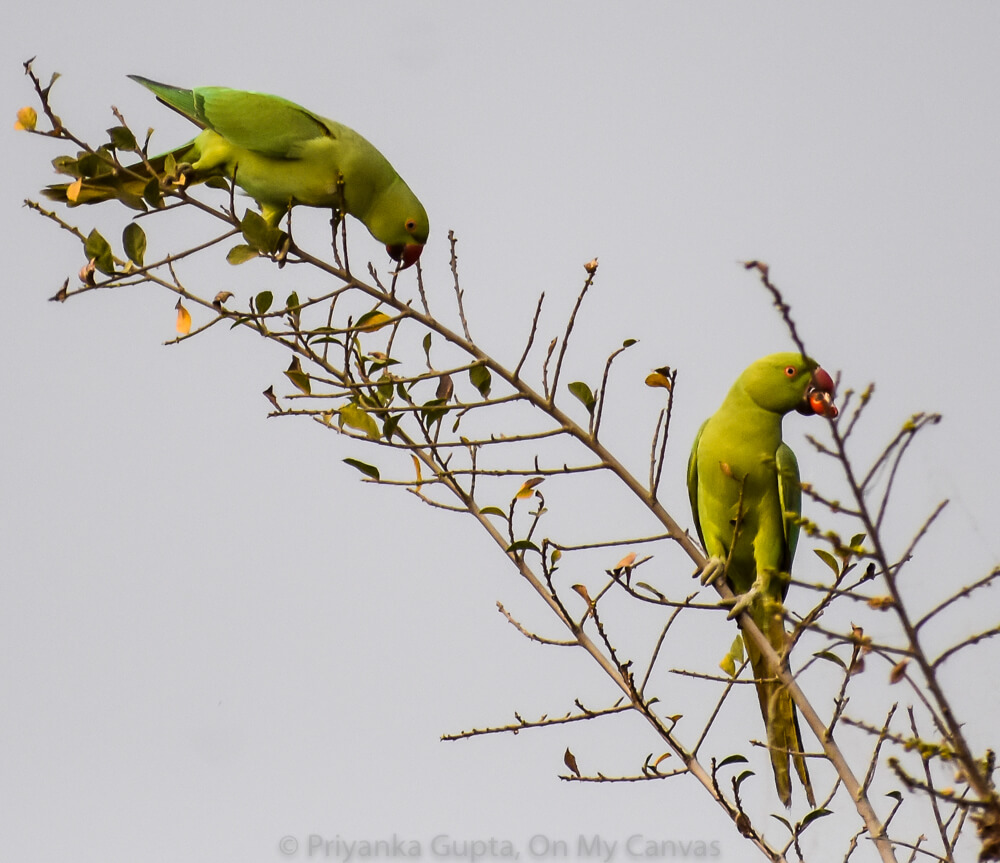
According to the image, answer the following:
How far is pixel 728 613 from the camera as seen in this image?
280 cm

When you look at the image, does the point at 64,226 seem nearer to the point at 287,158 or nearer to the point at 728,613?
the point at 287,158

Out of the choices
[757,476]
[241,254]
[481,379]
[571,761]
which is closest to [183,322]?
[241,254]

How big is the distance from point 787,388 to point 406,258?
146cm

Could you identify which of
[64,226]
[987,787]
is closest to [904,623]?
[987,787]

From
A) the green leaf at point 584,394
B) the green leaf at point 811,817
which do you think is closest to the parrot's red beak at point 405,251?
the green leaf at point 584,394

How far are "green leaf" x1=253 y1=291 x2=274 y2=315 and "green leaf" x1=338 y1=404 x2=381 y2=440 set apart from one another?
303mm

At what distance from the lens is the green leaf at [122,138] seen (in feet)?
8.15

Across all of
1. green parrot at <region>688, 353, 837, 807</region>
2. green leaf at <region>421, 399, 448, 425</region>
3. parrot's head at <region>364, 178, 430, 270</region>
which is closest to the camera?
green leaf at <region>421, 399, 448, 425</region>

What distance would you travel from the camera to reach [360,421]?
266 centimetres

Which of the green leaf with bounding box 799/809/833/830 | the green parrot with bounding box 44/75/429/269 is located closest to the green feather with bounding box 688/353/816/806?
the green leaf with bounding box 799/809/833/830

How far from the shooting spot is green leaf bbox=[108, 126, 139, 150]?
2484mm

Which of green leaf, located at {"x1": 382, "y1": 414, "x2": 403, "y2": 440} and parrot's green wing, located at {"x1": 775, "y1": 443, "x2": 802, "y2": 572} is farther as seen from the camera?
parrot's green wing, located at {"x1": 775, "y1": 443, "x2": 802, "y2": 572}

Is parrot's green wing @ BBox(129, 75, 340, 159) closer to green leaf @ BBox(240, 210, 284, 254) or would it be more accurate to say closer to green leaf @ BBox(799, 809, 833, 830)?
green leaf @ BBox(240, 210, 284, 254)

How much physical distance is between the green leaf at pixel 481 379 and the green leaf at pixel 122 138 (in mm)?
936
